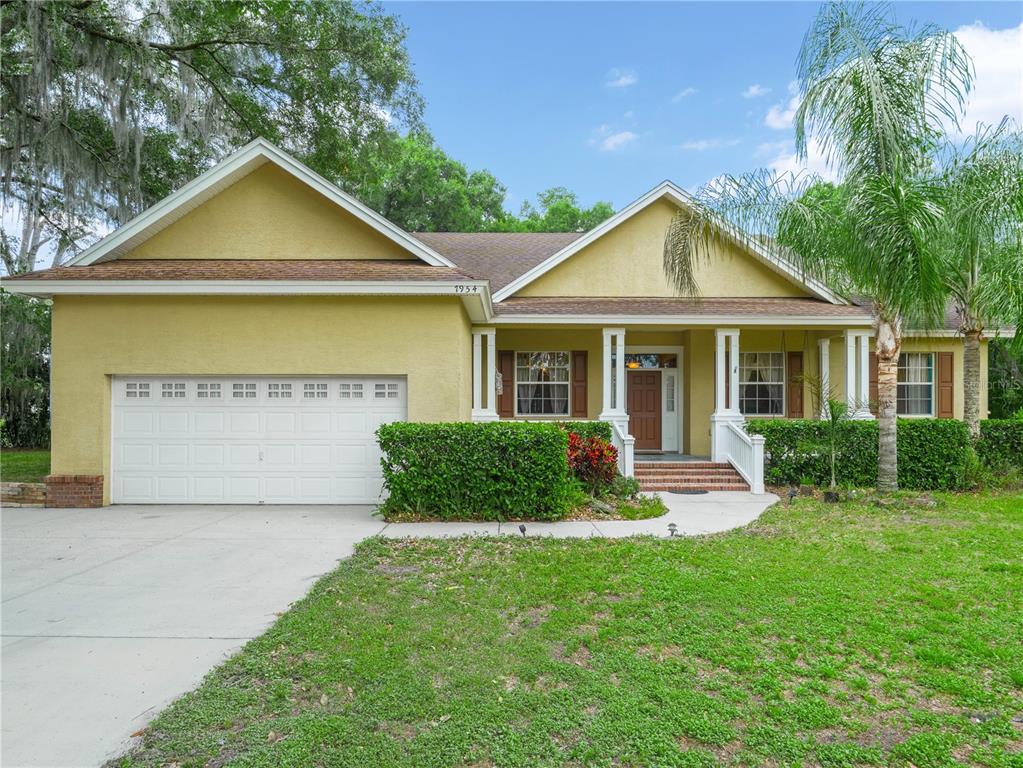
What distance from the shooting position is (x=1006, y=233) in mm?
9242

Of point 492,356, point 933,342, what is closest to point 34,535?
point 492,356

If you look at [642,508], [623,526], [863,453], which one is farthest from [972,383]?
[623,526]

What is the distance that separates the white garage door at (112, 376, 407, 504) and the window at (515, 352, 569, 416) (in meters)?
4.60

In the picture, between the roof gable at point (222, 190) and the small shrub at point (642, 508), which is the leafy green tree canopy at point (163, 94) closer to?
the roof gable at point (222, 190)

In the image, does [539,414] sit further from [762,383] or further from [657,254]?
[762,383]

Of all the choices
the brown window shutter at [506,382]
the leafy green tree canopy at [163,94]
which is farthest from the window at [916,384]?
the leafy green tree canopy at [163,94]

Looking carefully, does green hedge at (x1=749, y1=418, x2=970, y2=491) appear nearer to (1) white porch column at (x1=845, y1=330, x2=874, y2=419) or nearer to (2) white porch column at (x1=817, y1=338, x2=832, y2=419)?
(1) white porch column at (x1=845, y1=330, x2=874, y2=419)

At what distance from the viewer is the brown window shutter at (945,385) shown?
45.1 ft

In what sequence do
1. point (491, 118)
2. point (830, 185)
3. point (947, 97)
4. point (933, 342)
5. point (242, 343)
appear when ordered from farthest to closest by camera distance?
point (491, 118) → point (933, 342) → point (830, 185) → point (242, 343) → point (947, 97)

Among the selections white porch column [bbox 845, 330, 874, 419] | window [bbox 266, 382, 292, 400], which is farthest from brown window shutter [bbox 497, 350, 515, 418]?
white porch column [bbox 845, 330, 874, 419]

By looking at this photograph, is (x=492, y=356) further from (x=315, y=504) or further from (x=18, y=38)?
(x=18, y=38)

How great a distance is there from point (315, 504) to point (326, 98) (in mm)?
10614

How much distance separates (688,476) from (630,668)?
26.7 ft

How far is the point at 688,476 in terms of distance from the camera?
446 inches
